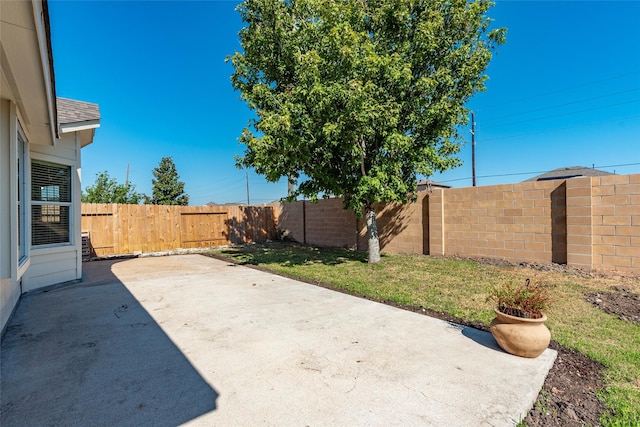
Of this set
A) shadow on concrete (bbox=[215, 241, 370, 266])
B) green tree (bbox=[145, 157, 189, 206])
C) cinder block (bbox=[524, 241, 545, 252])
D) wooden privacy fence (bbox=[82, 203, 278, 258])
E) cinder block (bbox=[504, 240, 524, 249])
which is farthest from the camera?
green tree (bbox=[145, 157, 189, 206])

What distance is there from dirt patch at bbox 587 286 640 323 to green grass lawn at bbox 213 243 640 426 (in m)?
0.14

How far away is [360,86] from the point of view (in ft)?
19.8

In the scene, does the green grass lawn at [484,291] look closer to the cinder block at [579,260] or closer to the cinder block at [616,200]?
the cinder block at [579,260]

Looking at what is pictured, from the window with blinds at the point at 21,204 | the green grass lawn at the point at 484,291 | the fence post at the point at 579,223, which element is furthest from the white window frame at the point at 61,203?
the fence post at the point at 579,223

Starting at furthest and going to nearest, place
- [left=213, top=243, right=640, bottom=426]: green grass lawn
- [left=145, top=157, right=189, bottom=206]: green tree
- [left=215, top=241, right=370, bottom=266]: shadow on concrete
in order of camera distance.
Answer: [left=145, top=157, right=189, bottom=206]: green tree → [left=215, top=241, right=370, bottom=266]: shadow on concrete → [left=213, top=243, right=640, bottom=426]: green grass lawn

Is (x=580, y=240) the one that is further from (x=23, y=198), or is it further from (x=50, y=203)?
(x=50, y=203)

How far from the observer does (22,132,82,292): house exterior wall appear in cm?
581

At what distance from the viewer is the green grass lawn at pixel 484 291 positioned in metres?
2.74

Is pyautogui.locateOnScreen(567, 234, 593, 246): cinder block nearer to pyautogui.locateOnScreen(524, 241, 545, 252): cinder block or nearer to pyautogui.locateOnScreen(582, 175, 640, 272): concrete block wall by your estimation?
pyautogui.locateOnScreen(582, 175, 640, 272): concrete block wall

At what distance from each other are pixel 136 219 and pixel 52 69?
993 cm

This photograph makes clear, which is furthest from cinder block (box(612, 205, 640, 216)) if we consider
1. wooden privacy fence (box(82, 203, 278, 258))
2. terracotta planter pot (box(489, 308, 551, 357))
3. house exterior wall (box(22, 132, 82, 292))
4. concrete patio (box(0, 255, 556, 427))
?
wooden privacy fence (box(82, 203, 278, 258))

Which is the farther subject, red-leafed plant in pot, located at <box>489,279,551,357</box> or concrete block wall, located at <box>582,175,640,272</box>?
concrete block wall, located at <box>582,175,640,272</box>

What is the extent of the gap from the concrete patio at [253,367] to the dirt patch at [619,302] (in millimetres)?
2259

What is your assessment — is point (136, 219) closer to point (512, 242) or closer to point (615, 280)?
point (512, 242)
